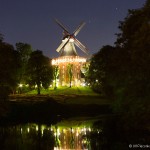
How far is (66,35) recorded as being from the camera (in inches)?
5236

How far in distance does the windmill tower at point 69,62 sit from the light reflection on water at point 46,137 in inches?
2782

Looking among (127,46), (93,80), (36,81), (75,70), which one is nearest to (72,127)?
(127,46)

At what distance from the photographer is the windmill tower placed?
127812mm

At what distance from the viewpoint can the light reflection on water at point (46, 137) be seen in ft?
127

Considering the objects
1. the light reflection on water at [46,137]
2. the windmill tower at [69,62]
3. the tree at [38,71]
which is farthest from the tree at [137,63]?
the windmill tower at [69,62]

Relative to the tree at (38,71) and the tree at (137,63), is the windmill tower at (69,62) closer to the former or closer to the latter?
the tree at (38,71)

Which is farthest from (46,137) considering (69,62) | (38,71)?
(69,62)

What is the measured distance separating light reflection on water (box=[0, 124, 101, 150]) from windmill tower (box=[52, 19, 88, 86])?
7067 centimetres

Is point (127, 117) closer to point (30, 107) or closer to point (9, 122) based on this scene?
point (9, 122)

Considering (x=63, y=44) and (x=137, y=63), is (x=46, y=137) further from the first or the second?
(x=63, y=44)

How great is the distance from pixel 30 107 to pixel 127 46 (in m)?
41.4

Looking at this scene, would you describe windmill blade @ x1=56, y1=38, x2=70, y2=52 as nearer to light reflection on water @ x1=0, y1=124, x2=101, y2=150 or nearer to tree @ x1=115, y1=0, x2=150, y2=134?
light reflection on water @ x1=0, y1=124, x2=101, y2=150

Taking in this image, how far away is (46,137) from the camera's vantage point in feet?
148

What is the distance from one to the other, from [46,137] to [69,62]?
83.5 meters
